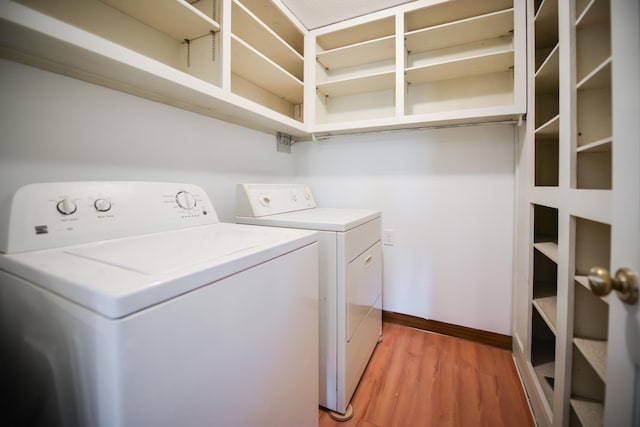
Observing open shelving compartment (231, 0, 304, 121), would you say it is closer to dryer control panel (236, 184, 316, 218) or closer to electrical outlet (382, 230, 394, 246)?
dryer control panel (236, 184, 316, 218)

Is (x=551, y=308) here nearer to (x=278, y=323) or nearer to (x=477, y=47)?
(x=278, y=323)

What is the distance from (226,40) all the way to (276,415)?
1493 mm

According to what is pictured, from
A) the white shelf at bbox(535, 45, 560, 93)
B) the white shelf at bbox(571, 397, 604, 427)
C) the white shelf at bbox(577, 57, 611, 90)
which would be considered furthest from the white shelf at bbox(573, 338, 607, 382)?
the white shelf at bbox(535, 45, 560, 93)

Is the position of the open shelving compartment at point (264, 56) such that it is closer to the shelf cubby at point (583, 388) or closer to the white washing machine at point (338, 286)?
the white washing machine at point (338, 286)

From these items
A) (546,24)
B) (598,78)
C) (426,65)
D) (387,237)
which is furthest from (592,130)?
(387,237)

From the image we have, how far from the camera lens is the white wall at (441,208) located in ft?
5.79

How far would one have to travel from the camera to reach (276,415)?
0.82m

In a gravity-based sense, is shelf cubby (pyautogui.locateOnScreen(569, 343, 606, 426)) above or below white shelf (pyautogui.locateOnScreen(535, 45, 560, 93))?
below

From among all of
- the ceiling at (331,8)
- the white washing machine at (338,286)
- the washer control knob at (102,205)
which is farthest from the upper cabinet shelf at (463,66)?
the washer control knob at (102,205)

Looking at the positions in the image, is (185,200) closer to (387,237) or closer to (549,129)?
(387,237)

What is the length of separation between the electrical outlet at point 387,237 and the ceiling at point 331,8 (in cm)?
152

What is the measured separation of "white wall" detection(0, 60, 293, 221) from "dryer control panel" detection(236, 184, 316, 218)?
0.23m

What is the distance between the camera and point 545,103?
57.1 inches

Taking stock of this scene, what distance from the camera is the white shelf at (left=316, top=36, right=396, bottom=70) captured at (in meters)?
1.78
